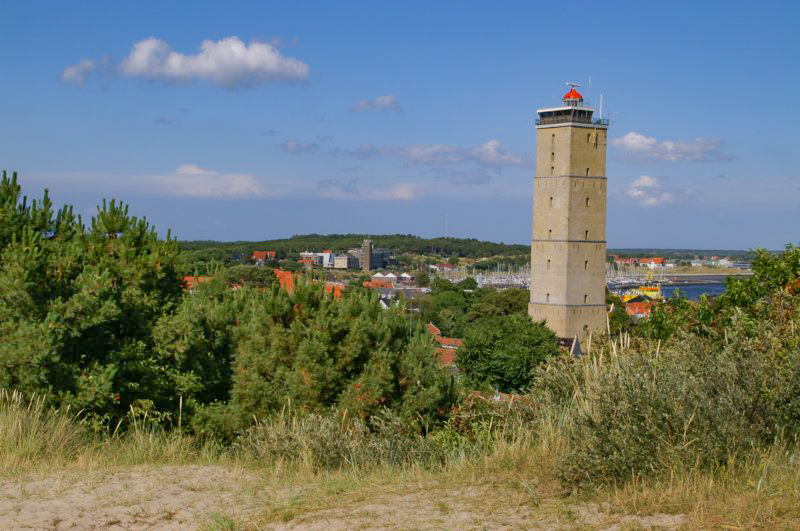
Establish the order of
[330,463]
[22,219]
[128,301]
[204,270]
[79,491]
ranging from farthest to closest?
[204,270]
[22,219]
[128,301]
[330,463]
[79,491]

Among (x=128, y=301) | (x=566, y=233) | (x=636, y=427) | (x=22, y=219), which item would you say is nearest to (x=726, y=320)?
(x=636, y=427)

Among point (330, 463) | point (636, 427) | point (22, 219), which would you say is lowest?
point (330, 463)

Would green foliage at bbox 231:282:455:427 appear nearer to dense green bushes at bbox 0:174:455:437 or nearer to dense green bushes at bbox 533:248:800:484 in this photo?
dense green bushes at bbox 0:174:455:437

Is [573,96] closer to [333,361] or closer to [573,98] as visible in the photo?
[573,98]

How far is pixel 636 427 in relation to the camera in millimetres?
4770

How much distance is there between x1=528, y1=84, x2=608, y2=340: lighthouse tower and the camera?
47.4 m

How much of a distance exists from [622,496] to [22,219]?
26.2 feet

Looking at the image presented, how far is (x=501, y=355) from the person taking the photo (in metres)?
31.7

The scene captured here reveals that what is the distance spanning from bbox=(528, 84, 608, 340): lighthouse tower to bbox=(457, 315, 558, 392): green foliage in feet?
47.9

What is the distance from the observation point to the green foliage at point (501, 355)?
31562mm

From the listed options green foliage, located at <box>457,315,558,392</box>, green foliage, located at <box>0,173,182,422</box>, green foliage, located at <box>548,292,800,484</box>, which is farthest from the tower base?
green foliage, located at <box>548,292,800,484</box>

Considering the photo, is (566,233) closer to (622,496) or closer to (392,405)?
(392,405)

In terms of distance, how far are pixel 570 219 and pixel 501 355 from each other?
58.5 ft

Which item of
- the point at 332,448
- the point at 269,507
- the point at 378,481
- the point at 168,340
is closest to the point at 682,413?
the point at 378,481
